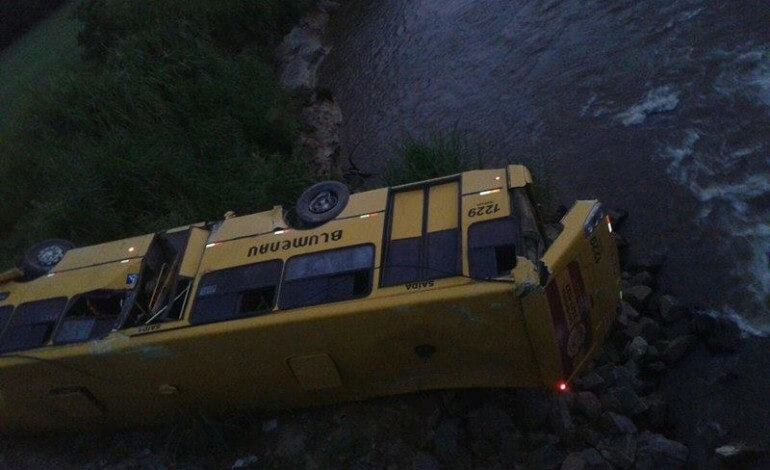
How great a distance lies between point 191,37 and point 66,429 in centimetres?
1056

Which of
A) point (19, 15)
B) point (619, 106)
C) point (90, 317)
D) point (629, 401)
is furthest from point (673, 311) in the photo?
point (19, 15)

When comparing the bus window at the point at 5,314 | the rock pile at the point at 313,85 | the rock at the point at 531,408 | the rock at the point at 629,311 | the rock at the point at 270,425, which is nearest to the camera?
the rock at the point at 531,408

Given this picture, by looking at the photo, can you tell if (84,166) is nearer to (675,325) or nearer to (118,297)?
(118,297)

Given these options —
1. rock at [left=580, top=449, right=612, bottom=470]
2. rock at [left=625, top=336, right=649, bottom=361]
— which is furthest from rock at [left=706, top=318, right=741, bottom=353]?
rock at [left=580, top=449, right=612, bottom=470]

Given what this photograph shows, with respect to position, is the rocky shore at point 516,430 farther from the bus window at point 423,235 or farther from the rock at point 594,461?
the bus window at point 423,235

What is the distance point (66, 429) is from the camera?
28.2 ft

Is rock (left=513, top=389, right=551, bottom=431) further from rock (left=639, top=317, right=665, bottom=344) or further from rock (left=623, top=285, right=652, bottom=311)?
rock (left=623, top=285, right=652, bottom=311)

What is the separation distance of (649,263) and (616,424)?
2953 millimetres

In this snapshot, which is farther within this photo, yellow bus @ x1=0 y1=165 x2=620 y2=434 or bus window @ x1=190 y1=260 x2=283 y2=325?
bus window @ x1=190 y1=260 x2=283 y2=325

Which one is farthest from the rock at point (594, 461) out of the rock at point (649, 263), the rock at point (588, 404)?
the rock at point (649, 263)

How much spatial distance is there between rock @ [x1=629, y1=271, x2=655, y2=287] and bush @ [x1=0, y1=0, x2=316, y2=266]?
594 cm

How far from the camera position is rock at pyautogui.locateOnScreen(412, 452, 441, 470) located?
7.13 metres

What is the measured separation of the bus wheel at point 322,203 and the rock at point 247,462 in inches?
114

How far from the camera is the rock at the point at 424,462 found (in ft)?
23.4
